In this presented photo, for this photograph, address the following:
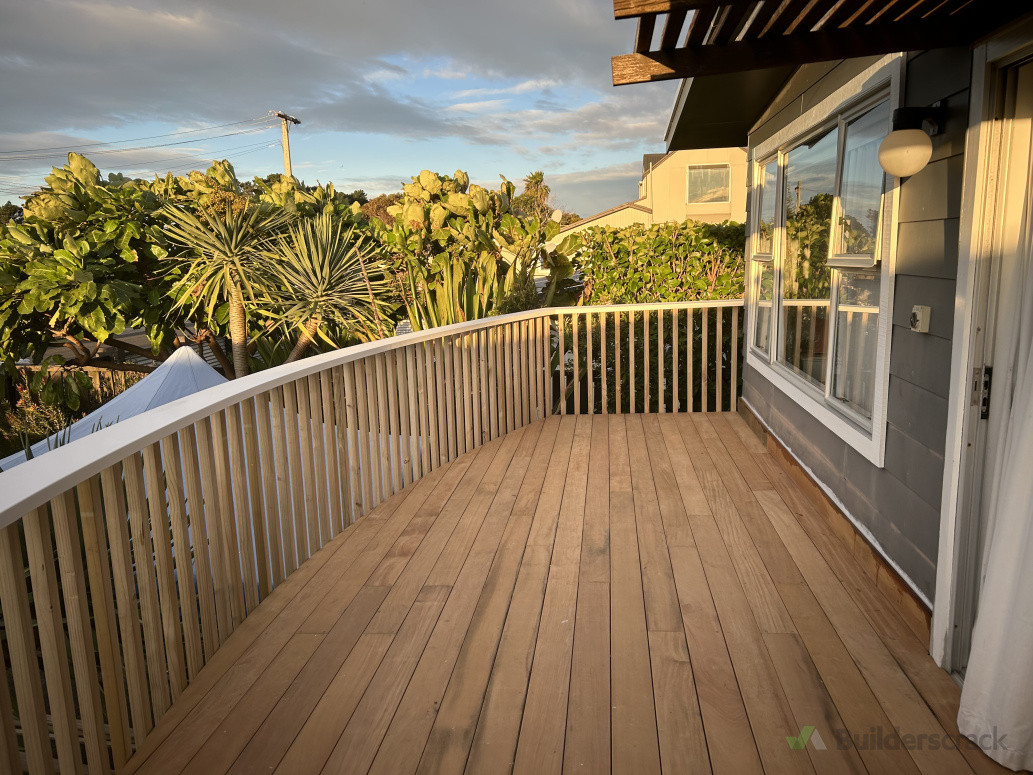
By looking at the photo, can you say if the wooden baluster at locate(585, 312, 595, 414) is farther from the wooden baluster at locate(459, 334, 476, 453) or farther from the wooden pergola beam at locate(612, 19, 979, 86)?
the wooden pergola beam at locate(612, 19, 979, 86)

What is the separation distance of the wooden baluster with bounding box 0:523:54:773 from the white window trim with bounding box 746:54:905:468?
9.81ft

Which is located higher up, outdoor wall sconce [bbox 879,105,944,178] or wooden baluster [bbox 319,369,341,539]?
outdoor wall sconce [bbox 879,105,944,178]

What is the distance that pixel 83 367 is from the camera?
27.4 ft

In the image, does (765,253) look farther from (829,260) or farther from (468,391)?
(468,391)

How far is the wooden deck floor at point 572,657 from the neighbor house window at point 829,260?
851 millimetres

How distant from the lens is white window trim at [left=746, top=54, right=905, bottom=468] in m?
2.87

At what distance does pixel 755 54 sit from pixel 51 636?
2.62 m

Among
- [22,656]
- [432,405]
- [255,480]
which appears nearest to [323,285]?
[432,405]

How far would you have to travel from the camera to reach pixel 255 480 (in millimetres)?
2648

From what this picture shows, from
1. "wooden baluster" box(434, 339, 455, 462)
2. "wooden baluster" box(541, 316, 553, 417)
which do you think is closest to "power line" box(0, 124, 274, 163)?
"wooden baluster" box(541, 316, 553, 417)

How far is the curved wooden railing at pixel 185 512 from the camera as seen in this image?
1.52 metres

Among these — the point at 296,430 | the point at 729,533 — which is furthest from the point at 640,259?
the point at 296,430

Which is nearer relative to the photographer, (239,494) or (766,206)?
(239,494)

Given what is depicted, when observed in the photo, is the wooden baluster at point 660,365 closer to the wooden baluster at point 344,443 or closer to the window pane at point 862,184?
the window pane at point 862,184
